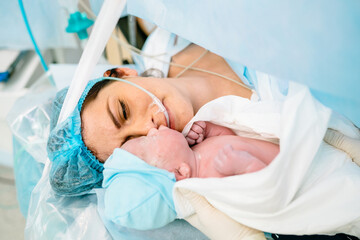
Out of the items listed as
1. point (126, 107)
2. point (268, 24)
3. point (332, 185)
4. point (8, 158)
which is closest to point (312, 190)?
point (332, 185)

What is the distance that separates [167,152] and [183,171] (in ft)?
0.26

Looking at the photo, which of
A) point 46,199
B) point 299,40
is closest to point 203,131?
point 299,40

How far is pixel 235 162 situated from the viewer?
791mm

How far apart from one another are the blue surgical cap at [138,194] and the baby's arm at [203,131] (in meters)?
0.24

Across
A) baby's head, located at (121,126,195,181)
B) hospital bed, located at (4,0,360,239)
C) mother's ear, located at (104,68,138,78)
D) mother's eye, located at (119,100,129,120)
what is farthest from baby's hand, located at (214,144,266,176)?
mother's ear, located at (104,68,138,78)

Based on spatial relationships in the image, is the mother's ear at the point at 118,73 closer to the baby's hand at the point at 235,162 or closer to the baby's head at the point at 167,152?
the baby's head at the point at 167,152

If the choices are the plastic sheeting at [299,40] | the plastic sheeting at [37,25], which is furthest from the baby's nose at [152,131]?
the plastic sheeting at [37,25]

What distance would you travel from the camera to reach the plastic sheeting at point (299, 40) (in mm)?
621

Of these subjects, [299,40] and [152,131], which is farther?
[152,131]

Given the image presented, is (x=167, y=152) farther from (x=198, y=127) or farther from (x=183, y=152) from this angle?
(x=198, y=127)

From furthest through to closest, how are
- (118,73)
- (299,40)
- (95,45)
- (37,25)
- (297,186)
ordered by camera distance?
(37,25) < (118,73) < (95,45) < (297,186) < (299,40)

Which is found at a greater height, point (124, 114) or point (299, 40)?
point (299, 40)

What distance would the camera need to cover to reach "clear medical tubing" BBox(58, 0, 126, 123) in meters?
0.83

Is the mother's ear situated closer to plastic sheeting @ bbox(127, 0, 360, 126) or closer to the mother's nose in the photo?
the mother's nose
